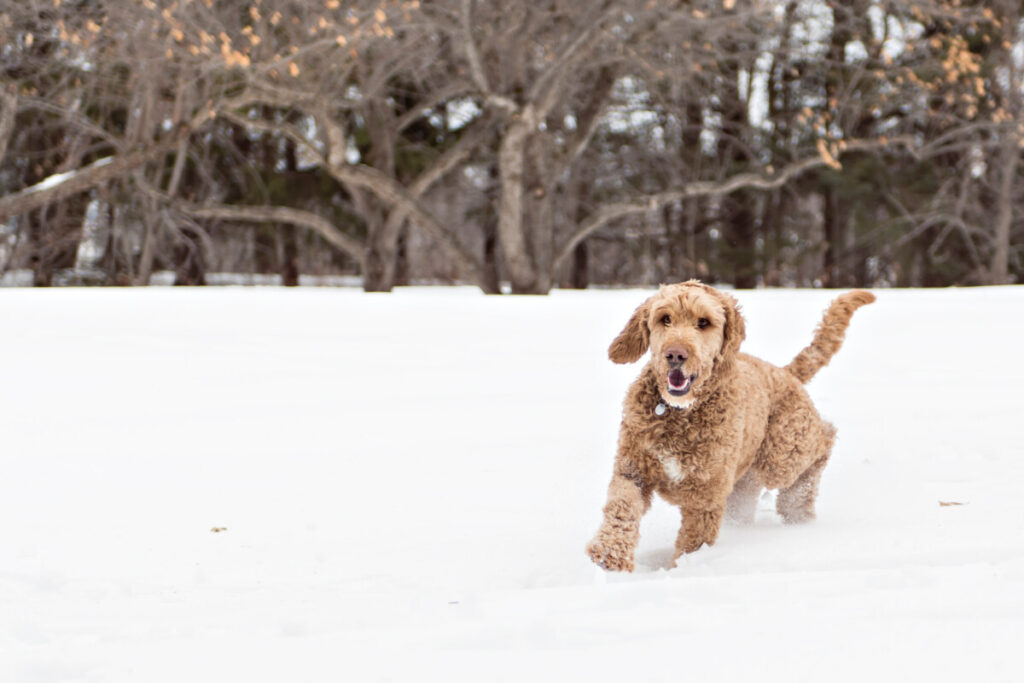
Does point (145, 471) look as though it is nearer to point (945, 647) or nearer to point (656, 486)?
point (656, 486)

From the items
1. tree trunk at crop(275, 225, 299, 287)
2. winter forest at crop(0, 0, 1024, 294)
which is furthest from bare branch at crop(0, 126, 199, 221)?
tree trunk at crop(275, 225, 299, 287)

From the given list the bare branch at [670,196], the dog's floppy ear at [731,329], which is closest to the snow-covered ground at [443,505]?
the dog's floppy ear at [731,329]

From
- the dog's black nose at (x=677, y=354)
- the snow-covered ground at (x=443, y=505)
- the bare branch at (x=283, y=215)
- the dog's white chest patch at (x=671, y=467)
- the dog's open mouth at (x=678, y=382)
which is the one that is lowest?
the snow-covered ground at (x=443, y=505)

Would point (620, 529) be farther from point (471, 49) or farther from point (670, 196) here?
point (670, 196)

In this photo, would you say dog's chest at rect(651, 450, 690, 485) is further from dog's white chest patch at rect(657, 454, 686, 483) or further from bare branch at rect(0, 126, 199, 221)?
bare branch at rect(0, 126, 199, 221)

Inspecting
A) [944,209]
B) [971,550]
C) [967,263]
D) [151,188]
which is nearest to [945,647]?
[971,550]

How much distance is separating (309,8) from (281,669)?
33.7ft

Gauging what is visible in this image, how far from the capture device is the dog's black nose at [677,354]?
3.39 m

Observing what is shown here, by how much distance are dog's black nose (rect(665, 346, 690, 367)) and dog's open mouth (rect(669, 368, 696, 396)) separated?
1.5 inches

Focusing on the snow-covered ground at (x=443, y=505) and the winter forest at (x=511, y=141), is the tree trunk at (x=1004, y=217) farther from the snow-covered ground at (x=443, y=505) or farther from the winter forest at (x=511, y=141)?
the snow-covered ground at (x=443, y=505)

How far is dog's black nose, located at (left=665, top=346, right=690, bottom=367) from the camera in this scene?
3.39 m

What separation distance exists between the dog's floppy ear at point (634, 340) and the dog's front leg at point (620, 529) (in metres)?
0.50

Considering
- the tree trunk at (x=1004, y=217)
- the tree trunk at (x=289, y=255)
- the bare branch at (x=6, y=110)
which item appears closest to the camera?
the bare branch at (x=6, y=110)

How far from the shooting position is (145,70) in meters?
12.1
